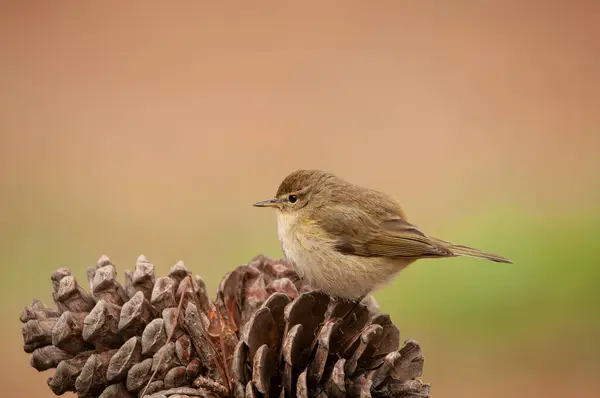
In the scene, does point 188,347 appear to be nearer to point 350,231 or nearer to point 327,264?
point 327,264

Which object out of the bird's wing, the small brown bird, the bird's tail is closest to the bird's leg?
the small brown bird

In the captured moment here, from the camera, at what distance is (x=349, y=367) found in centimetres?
121

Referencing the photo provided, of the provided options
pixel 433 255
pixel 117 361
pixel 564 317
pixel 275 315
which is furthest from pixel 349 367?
pixel 564 317

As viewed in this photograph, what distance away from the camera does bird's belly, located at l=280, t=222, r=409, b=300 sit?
154cm

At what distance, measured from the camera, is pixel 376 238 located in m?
1.91

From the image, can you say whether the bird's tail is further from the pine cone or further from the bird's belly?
the pine cone

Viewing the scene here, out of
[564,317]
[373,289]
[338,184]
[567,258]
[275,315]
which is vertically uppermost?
[338,184]

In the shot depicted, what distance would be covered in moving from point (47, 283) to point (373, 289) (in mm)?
1323

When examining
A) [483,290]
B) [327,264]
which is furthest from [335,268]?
[483,290]

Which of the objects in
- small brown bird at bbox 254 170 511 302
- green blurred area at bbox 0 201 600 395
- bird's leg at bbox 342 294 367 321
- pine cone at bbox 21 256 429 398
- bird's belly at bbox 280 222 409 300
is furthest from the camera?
green blurred area at bbox 0 201 600 395

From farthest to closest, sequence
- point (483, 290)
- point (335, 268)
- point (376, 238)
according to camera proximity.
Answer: point (483, 290) → point (376, 238) → point (335, 268)

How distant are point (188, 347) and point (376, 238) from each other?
822mm

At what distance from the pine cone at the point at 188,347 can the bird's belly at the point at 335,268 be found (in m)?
0.24

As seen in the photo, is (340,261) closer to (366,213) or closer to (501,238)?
(366,213)
